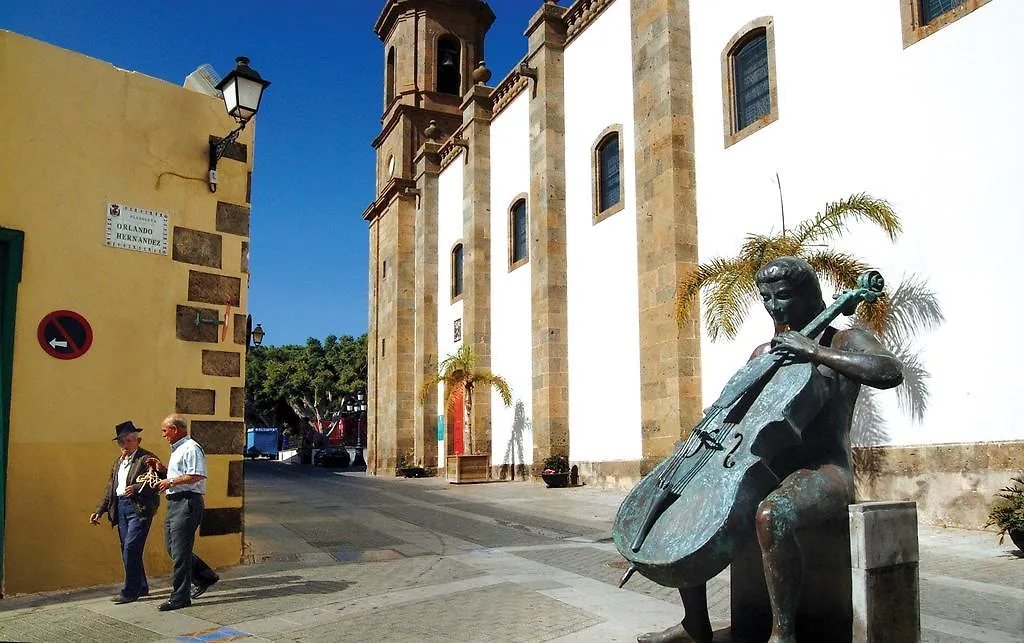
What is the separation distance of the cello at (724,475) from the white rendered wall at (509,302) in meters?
18.2

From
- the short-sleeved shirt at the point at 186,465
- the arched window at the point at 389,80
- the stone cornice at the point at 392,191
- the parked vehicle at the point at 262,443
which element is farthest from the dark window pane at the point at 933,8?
the parked vehicle at the point at 262,443

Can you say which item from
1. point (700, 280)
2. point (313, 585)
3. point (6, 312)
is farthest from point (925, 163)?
point (6, 312)

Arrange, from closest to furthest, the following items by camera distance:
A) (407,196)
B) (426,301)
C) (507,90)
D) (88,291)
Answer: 1. (88,291)
2. (507,90)
3. (426,301)
4. (407,196)

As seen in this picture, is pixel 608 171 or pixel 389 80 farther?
pixel 389 80

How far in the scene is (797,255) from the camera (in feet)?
39.7

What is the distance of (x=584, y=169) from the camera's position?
67.0 ft

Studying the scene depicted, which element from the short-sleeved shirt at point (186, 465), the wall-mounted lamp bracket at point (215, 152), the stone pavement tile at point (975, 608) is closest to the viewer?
the stone pavement tile at point (975, 608)

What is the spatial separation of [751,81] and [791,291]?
1245 centimetres

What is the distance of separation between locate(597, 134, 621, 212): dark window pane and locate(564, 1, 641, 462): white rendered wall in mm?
298

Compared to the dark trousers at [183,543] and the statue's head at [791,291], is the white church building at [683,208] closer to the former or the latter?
the statue's head at [791,291]

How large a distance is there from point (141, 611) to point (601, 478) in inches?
515

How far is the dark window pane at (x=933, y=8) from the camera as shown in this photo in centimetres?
1143

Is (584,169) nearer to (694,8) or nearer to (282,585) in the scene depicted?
(694,8)

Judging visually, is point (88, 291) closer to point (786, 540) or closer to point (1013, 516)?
point (786, 540)
